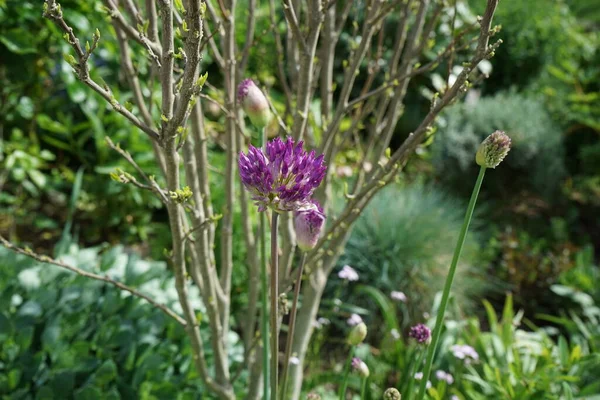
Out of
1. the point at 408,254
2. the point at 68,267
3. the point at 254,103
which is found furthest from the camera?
the point at 408,254

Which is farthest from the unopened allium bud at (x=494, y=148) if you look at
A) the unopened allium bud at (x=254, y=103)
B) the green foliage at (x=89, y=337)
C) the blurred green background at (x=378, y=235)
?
the green foliage at (x=89, y=337)

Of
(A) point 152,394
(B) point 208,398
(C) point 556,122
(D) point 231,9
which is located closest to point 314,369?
(B) point 208,398

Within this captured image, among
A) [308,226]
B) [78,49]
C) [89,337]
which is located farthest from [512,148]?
[78,49]

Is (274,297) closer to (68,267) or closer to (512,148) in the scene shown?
(68,267)

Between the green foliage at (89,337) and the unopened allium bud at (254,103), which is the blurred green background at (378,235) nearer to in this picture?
the green foliage at (89,337)

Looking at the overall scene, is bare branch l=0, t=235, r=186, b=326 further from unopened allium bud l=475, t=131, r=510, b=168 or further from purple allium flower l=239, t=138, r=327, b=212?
unopened allium bud l=475, t=131, r=510, b=168

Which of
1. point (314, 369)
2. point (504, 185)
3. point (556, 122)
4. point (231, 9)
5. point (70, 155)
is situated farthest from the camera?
point (556, 122)

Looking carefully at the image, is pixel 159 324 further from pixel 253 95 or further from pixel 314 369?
pixel 253 95
